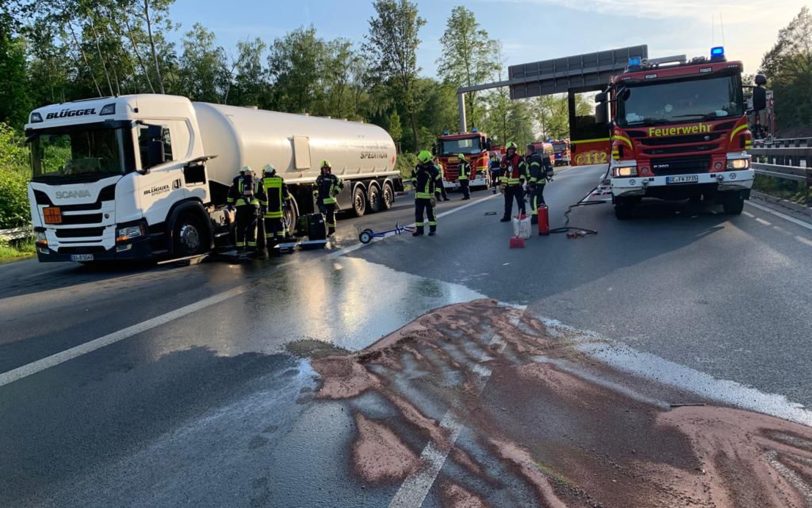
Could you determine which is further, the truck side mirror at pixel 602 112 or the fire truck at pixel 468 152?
the fire truck at pixel 468 152

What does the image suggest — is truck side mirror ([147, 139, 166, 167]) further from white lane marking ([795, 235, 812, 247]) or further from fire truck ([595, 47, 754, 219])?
white lane marking ([795, 235, 812, 247])

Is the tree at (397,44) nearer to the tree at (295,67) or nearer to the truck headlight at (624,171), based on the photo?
the tree at (295,67)

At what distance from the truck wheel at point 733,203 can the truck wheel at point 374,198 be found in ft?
37.6

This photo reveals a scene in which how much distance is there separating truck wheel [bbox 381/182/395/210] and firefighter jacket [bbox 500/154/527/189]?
8.26 metres

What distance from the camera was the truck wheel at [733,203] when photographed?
40.7 ft

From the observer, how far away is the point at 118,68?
2991cm

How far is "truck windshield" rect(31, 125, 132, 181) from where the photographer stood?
412 inches

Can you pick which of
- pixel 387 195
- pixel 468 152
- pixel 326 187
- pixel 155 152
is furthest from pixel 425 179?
pixel 468 152

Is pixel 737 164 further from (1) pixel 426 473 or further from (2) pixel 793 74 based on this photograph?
(2) pixel 793 74

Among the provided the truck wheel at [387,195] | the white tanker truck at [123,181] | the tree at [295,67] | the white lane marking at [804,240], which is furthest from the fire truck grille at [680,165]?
the tree at [295,67]

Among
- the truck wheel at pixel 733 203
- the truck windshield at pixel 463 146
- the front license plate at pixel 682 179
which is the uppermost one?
the truck windshield at pixel 463 146

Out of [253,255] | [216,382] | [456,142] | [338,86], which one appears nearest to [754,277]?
[216,382]

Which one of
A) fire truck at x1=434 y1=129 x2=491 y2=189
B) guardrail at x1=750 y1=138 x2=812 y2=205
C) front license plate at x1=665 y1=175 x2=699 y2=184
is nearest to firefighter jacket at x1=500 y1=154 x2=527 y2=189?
front license plate at x1=665 y1=175 x2=699 y2=184

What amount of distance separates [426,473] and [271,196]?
970 centimetres
